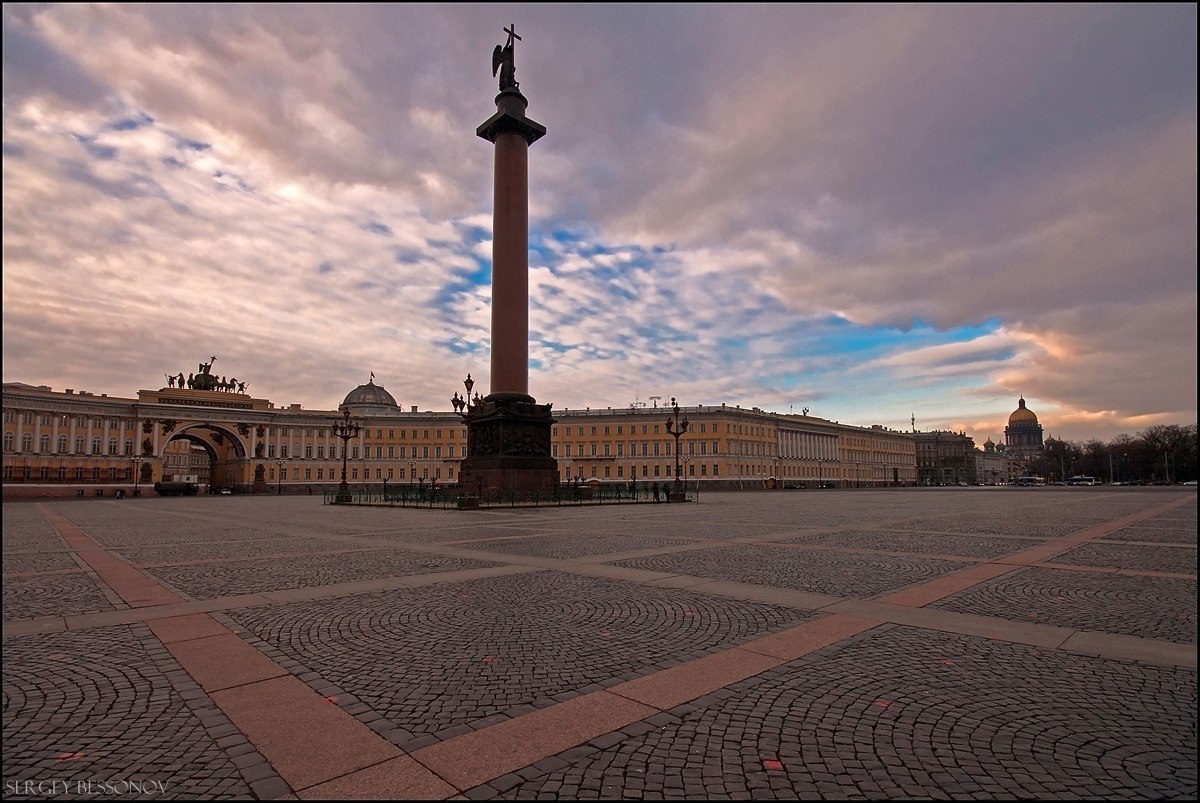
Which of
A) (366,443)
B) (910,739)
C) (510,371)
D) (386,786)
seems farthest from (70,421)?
(910,739)

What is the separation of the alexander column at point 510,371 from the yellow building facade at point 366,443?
6029 centimetres

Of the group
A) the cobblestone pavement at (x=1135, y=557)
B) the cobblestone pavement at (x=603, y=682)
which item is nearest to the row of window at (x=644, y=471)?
the cobblestone pavement at (x=1135, y=557)

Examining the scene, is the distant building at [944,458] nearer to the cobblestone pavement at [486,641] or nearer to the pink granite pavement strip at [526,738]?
the cobblestone pavement at [486,641]

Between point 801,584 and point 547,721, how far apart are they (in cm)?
644

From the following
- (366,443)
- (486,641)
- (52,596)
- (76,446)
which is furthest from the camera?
(366,443)

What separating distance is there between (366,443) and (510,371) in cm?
8245

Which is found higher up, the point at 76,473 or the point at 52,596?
the point at 76,473

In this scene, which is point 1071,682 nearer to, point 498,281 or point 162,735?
point 162,735

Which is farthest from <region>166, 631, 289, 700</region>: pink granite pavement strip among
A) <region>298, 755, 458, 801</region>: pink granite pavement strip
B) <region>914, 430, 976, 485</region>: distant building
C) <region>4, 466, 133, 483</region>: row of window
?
<region>914, 430, 976, 485</region>: distant building

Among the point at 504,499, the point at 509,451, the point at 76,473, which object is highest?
the point at 509,451

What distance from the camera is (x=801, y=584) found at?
10453 mm

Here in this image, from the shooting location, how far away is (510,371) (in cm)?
3594

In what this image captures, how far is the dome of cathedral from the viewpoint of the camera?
12550cm

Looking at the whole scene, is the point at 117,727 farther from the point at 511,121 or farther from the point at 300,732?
the point at 511,121
